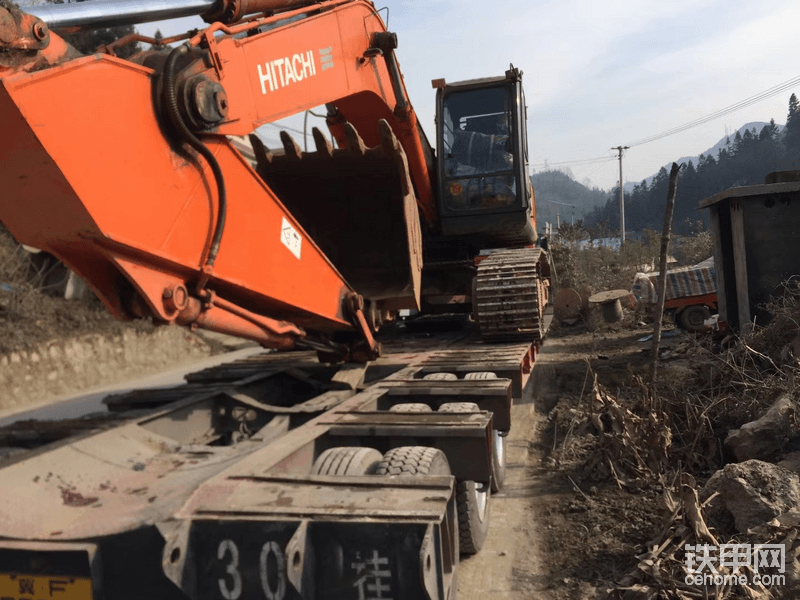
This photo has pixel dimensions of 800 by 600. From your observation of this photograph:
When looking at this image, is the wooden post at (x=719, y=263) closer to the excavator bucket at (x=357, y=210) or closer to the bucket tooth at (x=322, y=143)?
the excavator bucket at (x=357, y=210)

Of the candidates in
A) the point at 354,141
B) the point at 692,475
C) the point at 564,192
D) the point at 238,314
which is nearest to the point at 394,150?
the point at 354,141

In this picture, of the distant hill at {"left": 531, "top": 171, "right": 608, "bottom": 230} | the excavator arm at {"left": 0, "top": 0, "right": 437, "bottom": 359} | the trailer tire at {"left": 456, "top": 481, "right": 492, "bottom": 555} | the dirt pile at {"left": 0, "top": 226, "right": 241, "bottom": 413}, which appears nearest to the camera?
the excavator arm at {"left": 0, "top": 0, "right": 437, "bottom": 359}

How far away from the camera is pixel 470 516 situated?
12.6ft

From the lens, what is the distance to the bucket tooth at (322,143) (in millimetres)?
4992

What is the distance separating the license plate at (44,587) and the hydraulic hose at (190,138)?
4.83 feet

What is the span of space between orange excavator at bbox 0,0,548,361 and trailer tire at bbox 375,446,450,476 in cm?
118

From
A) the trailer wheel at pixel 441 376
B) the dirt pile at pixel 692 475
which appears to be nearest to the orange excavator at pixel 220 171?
the trailer wheel at pixel 441 376

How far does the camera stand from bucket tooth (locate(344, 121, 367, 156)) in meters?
4.59

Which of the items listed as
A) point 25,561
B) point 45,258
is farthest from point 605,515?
point 45,258

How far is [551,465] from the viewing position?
5.61 m

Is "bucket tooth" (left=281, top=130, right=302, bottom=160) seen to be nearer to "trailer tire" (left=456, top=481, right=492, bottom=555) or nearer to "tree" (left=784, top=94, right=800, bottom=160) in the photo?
"trailer tire" (left=456, top=481, right=492, bottom=555)

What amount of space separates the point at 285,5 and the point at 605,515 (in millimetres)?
3938

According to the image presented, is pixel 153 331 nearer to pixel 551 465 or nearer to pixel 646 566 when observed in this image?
pixel 551 465

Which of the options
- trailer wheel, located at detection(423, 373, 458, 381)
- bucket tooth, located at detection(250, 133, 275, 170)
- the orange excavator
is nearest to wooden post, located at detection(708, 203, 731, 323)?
the orange excavator
